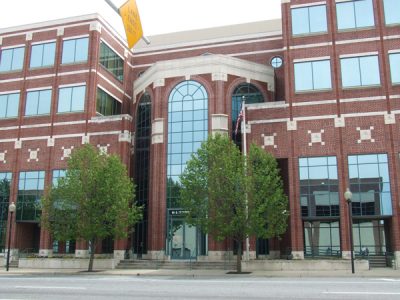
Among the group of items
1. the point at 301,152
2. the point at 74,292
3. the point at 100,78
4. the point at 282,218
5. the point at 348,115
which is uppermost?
the point at 100,78

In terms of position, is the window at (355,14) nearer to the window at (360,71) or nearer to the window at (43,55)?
the window at (360,71)

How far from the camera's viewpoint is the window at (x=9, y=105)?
43562 millimetres

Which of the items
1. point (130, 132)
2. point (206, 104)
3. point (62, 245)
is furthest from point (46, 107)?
point (206, 104)

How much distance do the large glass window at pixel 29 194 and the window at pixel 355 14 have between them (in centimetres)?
2767

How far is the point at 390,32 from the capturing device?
114 ft

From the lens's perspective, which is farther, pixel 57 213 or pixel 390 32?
pixel 390 32

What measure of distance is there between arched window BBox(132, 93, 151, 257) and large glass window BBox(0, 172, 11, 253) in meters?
11.6

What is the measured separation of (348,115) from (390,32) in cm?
701

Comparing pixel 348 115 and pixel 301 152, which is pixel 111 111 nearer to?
pixel 301 152

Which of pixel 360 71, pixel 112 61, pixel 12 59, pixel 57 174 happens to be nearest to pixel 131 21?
pixel 360 71

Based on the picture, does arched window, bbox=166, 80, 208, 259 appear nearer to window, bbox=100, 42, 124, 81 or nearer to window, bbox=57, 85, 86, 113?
window, bbox=57, 85, 86, 113

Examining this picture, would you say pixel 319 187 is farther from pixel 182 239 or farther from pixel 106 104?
pixel 106 104

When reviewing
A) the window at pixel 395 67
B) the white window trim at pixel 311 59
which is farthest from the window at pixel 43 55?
the window at pixel 395 67

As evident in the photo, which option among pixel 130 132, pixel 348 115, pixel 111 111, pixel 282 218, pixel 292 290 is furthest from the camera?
pixel 111 111
